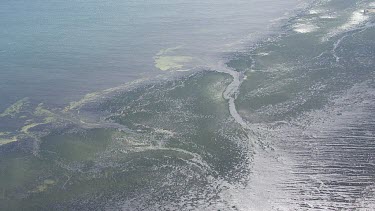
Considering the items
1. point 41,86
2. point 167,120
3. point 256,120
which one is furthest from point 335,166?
point 41,86

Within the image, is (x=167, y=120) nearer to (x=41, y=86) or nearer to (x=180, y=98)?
(x=180, y=98)

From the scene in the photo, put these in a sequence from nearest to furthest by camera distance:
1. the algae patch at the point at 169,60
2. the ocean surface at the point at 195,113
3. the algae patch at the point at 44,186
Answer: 1. the ocean surface at the point at 195,113
2. the algae patch at the point at 44,186
3. the algae patch at the point at 169,60

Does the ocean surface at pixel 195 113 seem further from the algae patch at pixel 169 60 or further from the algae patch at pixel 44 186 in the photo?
the algae patch at pixel 169 60

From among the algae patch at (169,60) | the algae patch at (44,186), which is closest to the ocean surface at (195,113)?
the algae patch at (44,186)

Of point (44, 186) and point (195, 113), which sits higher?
point (195, 113)

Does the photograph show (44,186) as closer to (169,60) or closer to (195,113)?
(195,113)

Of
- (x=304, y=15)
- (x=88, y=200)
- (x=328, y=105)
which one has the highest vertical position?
(x=304, y=15)

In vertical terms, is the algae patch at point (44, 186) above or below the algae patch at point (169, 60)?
below

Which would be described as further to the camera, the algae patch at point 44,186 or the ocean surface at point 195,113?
the algae patch at point 44,186

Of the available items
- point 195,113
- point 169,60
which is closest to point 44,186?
point 195,113
